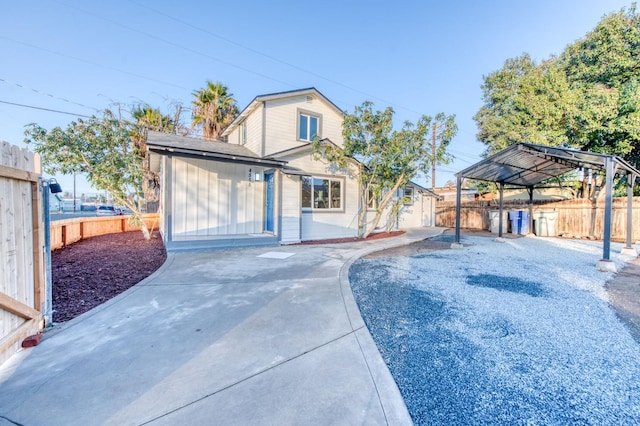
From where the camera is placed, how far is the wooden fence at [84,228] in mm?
8401

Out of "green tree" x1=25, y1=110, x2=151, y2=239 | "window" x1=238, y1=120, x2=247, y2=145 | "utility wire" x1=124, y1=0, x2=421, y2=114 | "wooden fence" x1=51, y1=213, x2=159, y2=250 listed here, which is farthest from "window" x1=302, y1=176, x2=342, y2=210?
"wooden fence" x1=51, y1=213, x2=159, y2=250

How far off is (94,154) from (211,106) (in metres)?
10.9

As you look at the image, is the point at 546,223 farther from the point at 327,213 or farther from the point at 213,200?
the point at 213,200

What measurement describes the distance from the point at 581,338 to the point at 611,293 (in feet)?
8.17

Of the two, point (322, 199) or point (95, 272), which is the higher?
point (322, 199)

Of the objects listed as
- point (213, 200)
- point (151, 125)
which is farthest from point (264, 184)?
point (151, 125)

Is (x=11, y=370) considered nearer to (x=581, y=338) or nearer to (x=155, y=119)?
(x=581, y=338)

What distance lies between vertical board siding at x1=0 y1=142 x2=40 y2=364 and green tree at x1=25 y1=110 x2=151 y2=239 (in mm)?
7773

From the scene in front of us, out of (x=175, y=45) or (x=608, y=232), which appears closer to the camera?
(x=608, y=232)

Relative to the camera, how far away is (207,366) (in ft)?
7.57

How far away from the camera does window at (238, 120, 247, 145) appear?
11820 millimetres

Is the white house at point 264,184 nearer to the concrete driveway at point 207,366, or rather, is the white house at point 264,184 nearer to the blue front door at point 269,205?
the blue front door at point 269,205

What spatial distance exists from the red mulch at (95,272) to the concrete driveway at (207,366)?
1.61 ft

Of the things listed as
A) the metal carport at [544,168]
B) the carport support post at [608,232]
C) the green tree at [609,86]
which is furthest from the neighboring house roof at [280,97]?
the green tree at [609,86]
